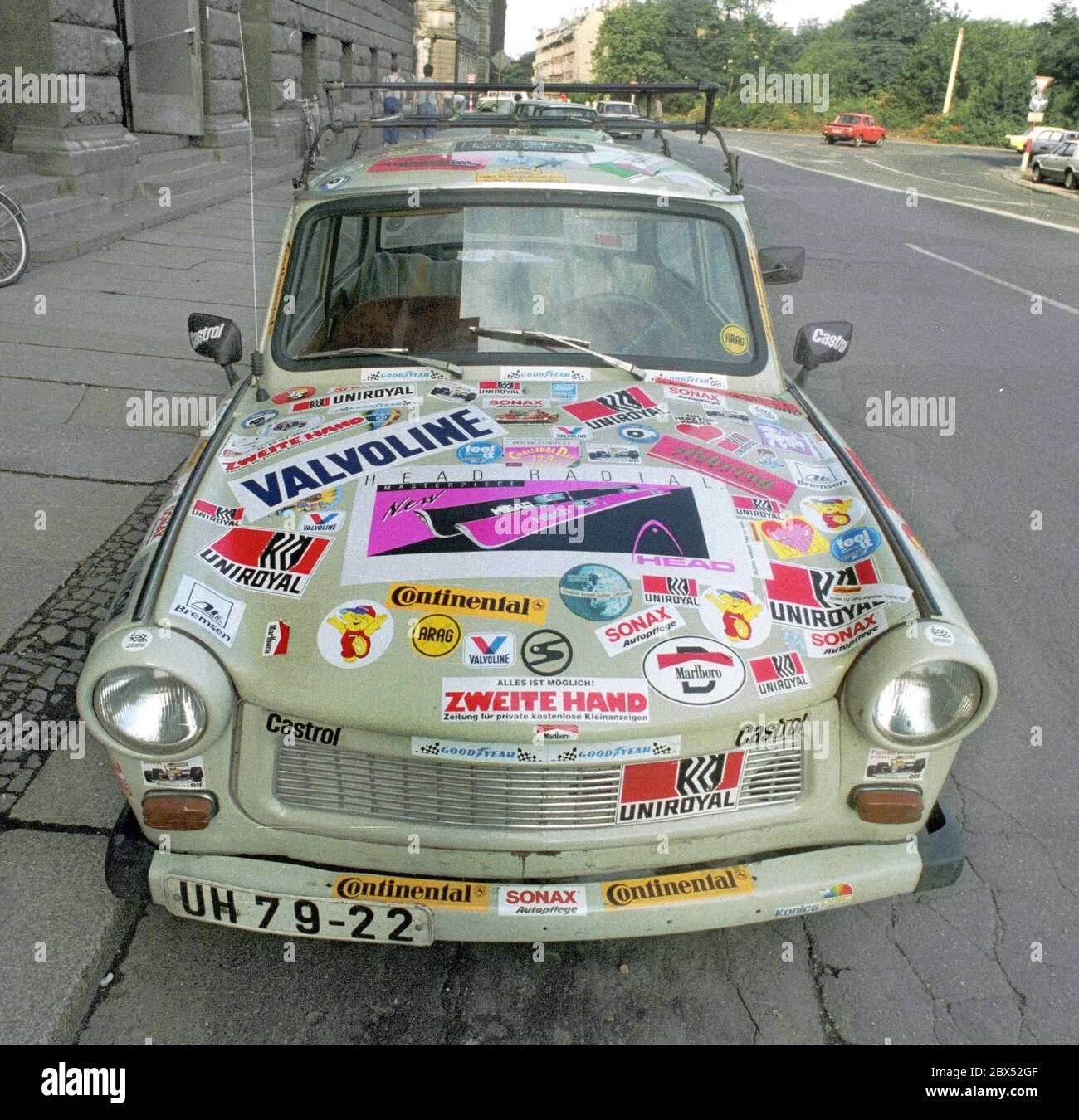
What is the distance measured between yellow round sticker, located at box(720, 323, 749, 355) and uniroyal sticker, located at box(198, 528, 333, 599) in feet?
5.50

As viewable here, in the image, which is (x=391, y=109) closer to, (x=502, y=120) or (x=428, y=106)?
(x=428, y=106)

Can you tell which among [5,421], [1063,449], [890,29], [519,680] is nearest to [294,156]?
[5,421]

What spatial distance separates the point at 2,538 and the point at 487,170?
2725 millimetres

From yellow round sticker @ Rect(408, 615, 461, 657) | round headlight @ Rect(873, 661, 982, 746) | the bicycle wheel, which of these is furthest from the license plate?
the bicycle wheel

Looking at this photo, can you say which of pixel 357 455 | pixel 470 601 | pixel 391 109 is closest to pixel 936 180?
pixel 391 109

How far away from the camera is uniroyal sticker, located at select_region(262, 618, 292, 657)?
228 cm

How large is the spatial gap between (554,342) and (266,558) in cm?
134

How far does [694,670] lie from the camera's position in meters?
2.26

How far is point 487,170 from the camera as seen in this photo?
143 inches

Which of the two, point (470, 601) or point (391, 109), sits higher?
point (391, 109)

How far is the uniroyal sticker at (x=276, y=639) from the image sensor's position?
89.7 inches

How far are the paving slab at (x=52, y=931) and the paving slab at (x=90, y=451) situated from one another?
2.92 meters

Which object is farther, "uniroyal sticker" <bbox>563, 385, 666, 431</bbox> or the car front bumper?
"uniroyal sticker" <bbox>563, 385, 666, 431</bbox>

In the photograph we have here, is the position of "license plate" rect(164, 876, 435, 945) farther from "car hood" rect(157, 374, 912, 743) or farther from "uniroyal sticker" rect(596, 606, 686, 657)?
"uniroyal sticker" rect(596, 606, 686, 657)
